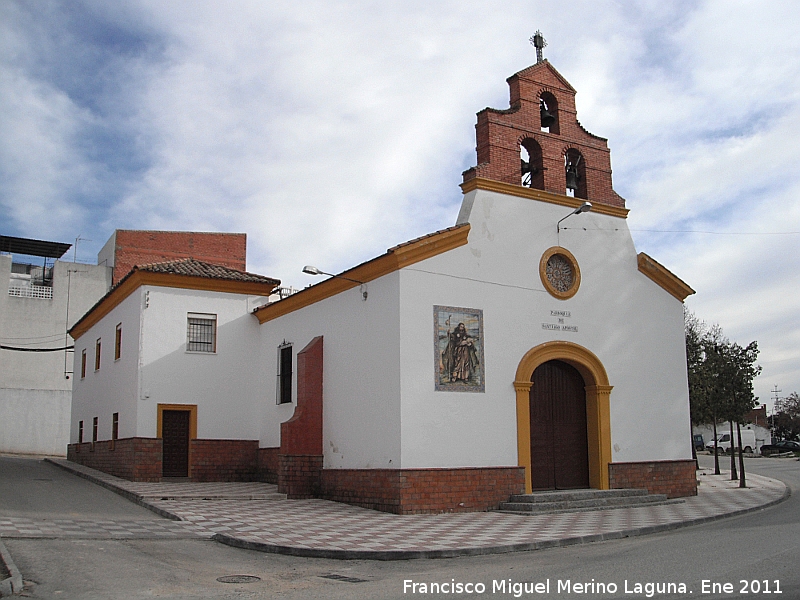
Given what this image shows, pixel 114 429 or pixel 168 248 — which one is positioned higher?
pixel 168 248

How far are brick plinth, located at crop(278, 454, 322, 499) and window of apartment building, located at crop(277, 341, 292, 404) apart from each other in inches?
114

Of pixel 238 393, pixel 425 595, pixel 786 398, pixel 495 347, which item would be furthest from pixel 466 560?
pixel 786 398

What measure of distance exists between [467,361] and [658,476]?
5.83m

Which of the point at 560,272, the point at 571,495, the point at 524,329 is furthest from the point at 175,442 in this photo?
the point at 560,272

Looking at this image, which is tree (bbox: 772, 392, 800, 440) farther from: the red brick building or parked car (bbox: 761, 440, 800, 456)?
the red brick building

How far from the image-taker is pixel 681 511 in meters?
14.5

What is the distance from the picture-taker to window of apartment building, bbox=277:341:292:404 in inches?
781

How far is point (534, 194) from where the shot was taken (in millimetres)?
16953

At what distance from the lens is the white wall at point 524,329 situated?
586 inches

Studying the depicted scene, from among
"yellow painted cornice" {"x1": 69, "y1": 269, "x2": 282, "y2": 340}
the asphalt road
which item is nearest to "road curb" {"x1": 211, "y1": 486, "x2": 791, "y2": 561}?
the asphalt road

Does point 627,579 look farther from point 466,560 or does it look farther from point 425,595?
point 466,560

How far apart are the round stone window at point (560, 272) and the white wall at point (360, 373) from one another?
385 centimetres

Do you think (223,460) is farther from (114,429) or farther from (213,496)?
(213,496)

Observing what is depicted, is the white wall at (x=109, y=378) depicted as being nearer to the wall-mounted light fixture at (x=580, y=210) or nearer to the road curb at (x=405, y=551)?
the road curb at (x=405, y=551)
